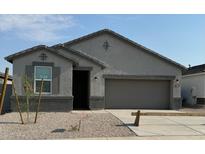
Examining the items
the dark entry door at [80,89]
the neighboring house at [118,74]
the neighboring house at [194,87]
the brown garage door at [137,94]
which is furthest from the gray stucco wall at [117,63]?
the neighboring house at [194,87]

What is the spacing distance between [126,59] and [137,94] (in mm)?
→ 2591

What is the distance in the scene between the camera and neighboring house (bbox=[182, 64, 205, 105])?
87.9 feet

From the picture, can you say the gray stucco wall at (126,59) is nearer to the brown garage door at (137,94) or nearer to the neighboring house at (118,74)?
the neighboring house at (118,74)

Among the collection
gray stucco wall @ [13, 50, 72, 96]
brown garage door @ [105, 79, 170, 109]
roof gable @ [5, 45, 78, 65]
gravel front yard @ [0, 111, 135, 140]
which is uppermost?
roof gable @ [5, 45, 78, 65]

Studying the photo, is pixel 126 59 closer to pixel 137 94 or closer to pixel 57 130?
pixel 137 94

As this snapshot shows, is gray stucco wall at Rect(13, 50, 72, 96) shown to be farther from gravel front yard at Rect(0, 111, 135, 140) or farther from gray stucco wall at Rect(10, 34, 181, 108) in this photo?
gravel front yard at Rect(0, 111, 135, 140)

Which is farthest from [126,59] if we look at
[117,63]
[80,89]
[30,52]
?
[30,52]

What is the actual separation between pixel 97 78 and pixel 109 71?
1131 mm

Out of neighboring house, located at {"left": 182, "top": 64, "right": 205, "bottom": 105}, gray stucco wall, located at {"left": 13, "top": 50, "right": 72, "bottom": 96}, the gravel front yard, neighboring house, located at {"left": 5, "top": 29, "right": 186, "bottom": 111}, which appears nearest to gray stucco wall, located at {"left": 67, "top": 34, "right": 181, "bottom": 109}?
neighboring house, located at {"left": 5, "top": 29, "right": 186, "bottom": 111}

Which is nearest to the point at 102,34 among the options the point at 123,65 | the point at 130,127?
the point at 123,65

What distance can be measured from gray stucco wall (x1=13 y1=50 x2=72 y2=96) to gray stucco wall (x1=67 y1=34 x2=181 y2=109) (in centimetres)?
345

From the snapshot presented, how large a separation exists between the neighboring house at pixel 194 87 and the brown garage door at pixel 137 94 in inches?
193

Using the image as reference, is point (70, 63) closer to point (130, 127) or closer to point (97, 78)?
point (97, 78)
